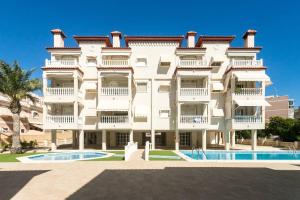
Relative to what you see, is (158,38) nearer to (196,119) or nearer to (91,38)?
(91,38)

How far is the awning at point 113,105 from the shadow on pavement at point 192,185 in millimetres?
13061

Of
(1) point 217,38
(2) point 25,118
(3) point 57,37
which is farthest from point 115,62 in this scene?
(2) point 25,118

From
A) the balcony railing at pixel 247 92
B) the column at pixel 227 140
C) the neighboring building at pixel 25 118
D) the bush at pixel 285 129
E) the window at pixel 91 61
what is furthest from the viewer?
the neighboring building at pixel 25 118

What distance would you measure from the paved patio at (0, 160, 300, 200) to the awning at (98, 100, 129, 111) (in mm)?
12125

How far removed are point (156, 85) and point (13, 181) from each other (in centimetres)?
2126

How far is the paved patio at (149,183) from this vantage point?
8.53 m

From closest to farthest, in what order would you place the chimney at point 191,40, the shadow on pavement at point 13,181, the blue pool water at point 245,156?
the shadow on pavement at point 13,181 < the blue pool water at point 245,156 < the chimney at point 191,40

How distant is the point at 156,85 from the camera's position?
96.0 feet

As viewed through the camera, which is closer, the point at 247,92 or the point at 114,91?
the point at 114,91

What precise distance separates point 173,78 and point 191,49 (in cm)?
484

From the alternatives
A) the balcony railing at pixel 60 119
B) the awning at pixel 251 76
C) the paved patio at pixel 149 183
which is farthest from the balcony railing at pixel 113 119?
the awning at pixel 251 76

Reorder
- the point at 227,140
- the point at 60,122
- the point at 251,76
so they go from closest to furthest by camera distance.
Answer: the point at 60,122, the point at 251,76, the point at 227,140

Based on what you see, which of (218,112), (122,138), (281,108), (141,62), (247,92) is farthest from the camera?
(281,108)

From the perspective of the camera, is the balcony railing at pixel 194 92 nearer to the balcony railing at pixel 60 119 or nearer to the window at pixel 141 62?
the window at pixel 141 62
